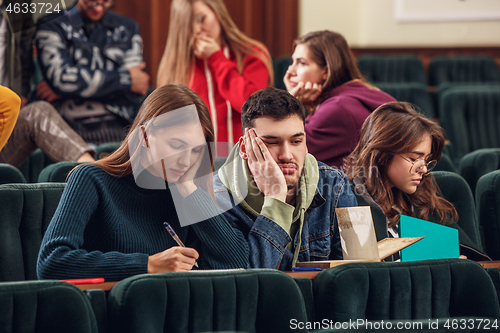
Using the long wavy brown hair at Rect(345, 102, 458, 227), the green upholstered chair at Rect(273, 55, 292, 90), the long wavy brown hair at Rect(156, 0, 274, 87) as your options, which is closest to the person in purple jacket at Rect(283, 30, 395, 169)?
the long wavy brown hair at Rect(345, 102, 458, 227)

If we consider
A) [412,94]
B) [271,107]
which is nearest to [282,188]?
[271,107]

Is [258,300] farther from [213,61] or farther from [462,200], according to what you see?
[213,61]

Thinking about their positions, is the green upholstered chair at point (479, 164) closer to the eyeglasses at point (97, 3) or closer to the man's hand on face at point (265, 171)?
the man's hand on face at point (265, 171)

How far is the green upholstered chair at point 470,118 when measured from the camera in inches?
111

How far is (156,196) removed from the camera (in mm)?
1226

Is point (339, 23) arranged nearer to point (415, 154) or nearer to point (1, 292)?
point (415, 154)

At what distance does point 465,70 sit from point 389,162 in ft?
8.81

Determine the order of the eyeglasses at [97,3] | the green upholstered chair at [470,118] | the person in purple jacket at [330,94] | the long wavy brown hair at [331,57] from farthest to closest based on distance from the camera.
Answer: the green upholstered chair at [470,118] < the eyeglasses at [97,3] < the long wavy brown hair at [331,57] < the person in purple jacket at [330,94]

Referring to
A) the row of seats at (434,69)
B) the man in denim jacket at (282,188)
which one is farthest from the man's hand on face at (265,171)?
the row of seats at (434,69)

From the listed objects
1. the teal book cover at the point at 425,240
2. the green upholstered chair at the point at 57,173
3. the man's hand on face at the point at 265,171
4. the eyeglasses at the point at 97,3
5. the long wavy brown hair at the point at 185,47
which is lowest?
the teal book cover at the point at 425,240

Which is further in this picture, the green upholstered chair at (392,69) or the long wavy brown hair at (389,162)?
the green upholstered chair at (392,69)

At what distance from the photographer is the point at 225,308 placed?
93cm

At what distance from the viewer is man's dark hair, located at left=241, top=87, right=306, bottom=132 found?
1.29 meters

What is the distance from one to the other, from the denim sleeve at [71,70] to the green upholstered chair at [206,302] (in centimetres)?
161
